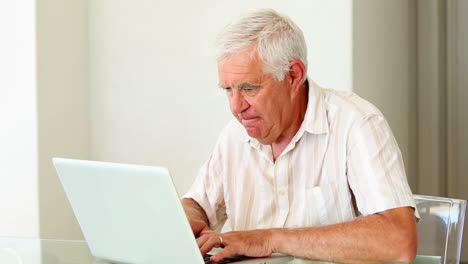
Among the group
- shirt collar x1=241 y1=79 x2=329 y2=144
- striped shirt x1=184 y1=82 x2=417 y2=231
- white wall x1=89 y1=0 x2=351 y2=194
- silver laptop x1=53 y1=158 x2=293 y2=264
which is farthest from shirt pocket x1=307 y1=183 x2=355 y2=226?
white wall x1=89 y1=0 x2=351 y2=194

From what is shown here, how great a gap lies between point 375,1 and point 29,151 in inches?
67.0

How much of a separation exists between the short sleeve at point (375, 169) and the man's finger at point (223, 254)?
431mm

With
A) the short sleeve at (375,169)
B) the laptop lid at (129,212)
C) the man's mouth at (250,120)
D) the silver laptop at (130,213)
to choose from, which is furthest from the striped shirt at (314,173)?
the laptop lid at (129,212)

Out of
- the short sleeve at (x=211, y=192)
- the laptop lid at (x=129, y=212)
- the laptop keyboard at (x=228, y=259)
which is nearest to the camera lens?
the laptop lid at (x=129, y=212)

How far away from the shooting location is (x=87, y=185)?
2002mm

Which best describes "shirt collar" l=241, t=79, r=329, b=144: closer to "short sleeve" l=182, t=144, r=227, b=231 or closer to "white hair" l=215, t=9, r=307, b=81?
"white hair" l=215, t=9, r=307, b=81

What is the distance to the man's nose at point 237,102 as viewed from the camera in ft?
7.94

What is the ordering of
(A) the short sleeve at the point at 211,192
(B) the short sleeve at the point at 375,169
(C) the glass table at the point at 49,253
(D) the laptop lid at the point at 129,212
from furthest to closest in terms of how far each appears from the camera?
1. (A) the short sleeve at the point at 211,192
2. (B) the short sleeve at the point at 375,169
3. (C) the glass table at the point at 49,253
4. (D) the laptop lid at the point at 129,212

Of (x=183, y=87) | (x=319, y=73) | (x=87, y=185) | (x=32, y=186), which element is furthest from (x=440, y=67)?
(x=87, y=185)

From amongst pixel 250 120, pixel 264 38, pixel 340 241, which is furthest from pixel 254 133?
pixel 340 241

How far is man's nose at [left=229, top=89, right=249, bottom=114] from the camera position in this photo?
2420mm

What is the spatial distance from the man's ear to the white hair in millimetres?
33

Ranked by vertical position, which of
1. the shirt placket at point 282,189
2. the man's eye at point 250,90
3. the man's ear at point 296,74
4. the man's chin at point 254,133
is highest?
the man's ear at point 296,74

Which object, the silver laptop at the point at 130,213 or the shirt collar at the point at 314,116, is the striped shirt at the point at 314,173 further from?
the silver laptop at the point at 130,213
